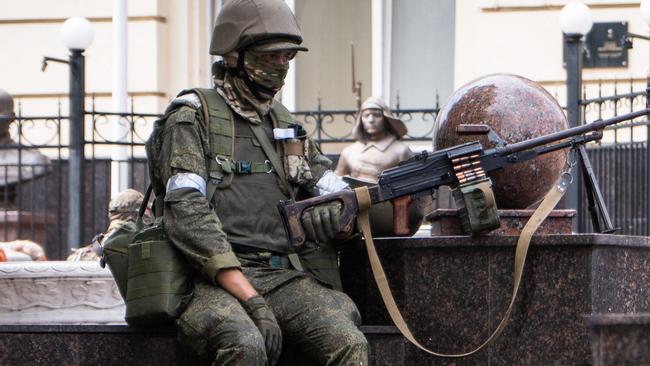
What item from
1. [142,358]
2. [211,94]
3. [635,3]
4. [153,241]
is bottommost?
[142,358]

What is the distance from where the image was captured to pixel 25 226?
51.4ft

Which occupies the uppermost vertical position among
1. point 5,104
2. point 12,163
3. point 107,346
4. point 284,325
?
point 5,104

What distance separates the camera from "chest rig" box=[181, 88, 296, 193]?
7.57 meters

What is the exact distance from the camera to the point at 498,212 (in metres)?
7.82

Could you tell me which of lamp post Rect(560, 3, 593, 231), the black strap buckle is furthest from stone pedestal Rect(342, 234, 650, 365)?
lamp post Rect(560, 3, 593, 231)

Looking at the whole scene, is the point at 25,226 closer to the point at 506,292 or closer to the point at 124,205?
the point at 124,205

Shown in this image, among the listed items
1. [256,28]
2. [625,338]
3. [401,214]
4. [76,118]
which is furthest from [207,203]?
[76,118]

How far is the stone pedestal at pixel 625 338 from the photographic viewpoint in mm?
5172

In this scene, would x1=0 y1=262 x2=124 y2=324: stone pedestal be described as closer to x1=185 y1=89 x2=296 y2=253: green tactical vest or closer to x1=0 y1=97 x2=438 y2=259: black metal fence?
x1=185 y1=89 x2=296 y2=253: green tactical vest

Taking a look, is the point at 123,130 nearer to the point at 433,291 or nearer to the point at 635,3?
the point at 635,3

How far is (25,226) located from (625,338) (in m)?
11.0

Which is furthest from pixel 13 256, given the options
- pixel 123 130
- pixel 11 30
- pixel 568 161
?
pixel 568 161

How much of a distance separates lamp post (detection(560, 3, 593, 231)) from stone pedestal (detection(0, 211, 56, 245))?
14.6ft

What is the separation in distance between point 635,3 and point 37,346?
385 inches
